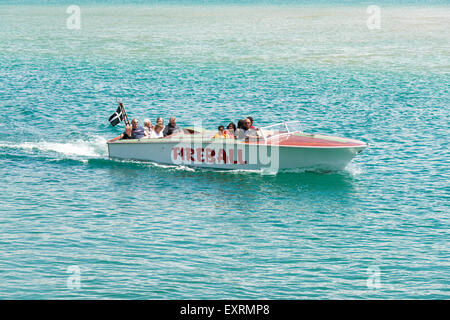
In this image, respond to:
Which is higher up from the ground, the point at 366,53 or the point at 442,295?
the point at 366,53

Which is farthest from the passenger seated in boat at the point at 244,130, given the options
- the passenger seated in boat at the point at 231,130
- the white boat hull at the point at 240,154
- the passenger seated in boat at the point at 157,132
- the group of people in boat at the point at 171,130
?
the passenger seated in boat at the point at 157,132

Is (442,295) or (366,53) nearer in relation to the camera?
(442,295)

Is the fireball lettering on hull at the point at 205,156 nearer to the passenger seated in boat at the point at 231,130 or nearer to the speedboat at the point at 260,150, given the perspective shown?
the speedboat at the point at 260,150

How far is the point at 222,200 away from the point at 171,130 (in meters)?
5.44

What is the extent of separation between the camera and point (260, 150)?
2780 centimetres

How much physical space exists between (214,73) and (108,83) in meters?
9.41

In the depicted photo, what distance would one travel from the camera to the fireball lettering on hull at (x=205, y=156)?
2828 cm

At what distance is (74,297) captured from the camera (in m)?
17.9

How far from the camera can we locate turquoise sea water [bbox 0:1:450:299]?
19031 millimetres

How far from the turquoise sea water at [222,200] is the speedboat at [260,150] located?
0.50 metres

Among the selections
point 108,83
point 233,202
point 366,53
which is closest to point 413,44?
point 366,53

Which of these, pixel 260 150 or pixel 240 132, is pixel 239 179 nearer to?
pixel 260 150

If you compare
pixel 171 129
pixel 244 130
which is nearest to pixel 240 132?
pixel 244 130

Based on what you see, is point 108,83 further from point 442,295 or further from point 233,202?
point 442,295
